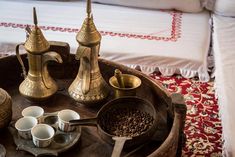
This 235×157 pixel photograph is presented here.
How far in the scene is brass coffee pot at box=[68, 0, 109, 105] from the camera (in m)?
1.24

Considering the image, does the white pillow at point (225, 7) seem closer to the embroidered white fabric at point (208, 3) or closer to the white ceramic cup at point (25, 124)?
the embroidered white fabric at point (208, 3)

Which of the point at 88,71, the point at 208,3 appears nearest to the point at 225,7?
the point at 208,3

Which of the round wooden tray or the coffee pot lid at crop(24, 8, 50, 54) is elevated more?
the coffee pot lid at crop(24, 8, 50, 54)

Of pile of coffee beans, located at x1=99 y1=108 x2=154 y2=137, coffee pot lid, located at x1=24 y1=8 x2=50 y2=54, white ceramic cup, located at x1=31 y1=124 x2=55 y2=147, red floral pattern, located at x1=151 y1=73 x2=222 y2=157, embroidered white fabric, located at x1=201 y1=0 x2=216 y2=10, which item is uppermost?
embroidered white fabric, located at x1=201 y1=0 x2=216 y2=10

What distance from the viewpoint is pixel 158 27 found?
7.12 feet

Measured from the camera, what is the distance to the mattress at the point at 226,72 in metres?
1.37

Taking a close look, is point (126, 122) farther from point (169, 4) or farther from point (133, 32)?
point (169, 4)

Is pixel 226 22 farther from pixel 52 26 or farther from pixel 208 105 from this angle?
pixel 52 26

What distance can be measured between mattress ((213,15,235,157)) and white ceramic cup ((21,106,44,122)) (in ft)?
2.08

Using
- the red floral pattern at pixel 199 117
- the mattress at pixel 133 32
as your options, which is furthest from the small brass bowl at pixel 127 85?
the mattress at pixel 133 32

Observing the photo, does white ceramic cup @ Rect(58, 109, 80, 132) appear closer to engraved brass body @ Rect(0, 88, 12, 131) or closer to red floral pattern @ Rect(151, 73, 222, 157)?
engraved brass body @ Rect(0, 88, 12, 131)

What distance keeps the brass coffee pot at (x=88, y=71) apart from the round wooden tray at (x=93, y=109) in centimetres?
5

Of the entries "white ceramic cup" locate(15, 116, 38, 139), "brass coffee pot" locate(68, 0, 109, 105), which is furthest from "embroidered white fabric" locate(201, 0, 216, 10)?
"white ceramic cup" locate(15, 116, 38, 139)

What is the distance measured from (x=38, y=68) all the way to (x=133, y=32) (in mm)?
925
